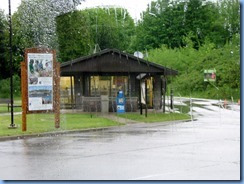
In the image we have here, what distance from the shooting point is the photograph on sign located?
15.0m

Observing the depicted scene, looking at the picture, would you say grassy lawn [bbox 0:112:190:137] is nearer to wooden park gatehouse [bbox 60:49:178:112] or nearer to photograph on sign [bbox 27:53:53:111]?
photograph on sign [bbox 27:53:53:111]

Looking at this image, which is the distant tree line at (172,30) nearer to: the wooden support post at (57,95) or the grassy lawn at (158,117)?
the wooden support post at (57,95)

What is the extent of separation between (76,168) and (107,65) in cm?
1510

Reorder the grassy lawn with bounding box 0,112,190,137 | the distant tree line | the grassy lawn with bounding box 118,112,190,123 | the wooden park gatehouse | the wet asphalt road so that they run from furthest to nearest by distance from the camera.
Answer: the wooden park gatehouse
the grassy lawn with bounding box 118,112,190,123
the grassy lawn with bounding box 0,112,190,137
the distant tree line
the wet asphalt road

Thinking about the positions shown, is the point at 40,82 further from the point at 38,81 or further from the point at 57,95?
the point at 57,95

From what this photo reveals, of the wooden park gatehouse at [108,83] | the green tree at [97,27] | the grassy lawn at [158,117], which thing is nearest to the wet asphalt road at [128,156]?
the green tree at [97,27]

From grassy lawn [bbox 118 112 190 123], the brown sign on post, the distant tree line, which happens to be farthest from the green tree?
grassy lawn [bbox 118 112 190 123]

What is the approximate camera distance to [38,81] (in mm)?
15180

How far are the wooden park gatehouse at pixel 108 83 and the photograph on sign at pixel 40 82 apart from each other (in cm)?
665

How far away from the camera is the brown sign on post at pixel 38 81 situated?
14969 mm

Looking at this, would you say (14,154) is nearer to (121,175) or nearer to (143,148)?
(143,148)

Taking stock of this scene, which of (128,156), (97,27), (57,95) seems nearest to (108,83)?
(57,95)

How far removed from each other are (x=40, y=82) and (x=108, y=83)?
9611 mm

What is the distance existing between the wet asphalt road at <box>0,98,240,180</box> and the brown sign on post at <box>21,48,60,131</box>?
1224 mm
